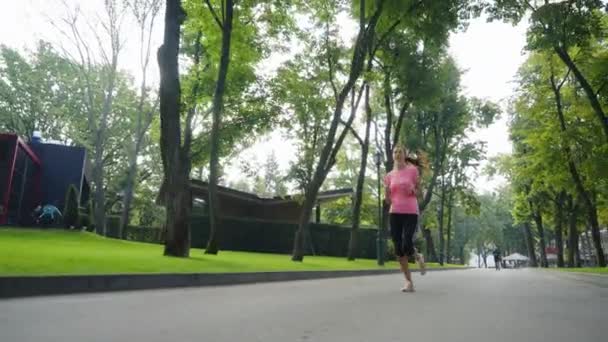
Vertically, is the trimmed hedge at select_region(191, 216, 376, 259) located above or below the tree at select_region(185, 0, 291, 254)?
below

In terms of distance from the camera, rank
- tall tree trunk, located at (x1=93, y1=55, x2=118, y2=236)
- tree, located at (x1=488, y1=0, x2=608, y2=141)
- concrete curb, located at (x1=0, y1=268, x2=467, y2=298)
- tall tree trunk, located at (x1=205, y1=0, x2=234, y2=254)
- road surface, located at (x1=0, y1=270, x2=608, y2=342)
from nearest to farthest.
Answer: road surface, located at (x1=0, y1=270, x2=608, y2=342) → concrete curb, located at (x1=0, y1=268, x2=467, y2=298) → tall tree trunk, located at (x1=205, y1=0, x2=234, y2=254) → tree, located at (x1=488, y1=0, x2=608, y2=141) → tall tree trunk, located at (x1=93, y1=55, x2=118, y2=236)

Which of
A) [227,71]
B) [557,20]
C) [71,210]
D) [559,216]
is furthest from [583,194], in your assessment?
[71,210]

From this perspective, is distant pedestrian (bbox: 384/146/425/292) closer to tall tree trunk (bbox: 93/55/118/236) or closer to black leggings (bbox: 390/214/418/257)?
black leggings (bbox: 390/214/418/257)

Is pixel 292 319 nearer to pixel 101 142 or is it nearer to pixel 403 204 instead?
pixel 403 204

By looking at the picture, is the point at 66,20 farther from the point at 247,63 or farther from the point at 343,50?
the point at 343,50

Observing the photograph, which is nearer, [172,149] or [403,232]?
[403,232]

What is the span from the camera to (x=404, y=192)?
7012mm

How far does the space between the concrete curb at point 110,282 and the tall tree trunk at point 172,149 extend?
3.02 meters

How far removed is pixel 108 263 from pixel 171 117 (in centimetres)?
479

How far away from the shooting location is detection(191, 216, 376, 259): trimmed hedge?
29.0 m

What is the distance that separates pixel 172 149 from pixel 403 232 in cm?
737

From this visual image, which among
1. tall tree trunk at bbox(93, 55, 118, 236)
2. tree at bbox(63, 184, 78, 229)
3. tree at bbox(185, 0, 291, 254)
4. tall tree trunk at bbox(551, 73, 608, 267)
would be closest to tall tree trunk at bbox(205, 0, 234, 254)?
tree at bbox(185, 0, 291, 254)

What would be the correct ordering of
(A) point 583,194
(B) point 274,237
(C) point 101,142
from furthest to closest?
(B) point 274,237, (C) point 101,142, (A) point 583,194

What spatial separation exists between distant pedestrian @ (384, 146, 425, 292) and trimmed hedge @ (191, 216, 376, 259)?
2292 cm
